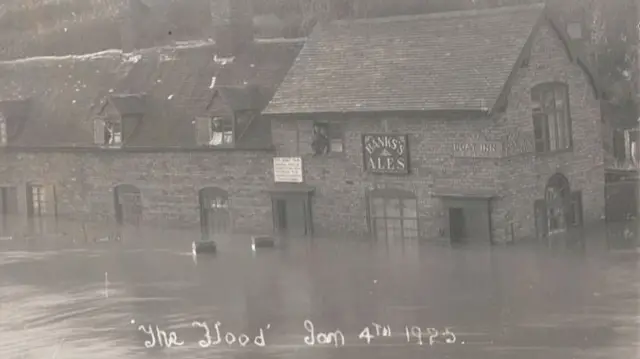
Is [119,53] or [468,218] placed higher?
[119,53]

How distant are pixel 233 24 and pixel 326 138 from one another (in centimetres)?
463

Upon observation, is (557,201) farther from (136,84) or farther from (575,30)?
(136,84)

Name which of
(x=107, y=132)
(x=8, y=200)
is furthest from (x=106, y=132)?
(x=8, y=200)

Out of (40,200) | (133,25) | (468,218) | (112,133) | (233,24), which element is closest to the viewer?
(468,218)

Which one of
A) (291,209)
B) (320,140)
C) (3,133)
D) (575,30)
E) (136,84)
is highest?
(575,30)

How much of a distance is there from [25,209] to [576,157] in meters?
12.8

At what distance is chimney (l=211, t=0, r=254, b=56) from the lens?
26016mm

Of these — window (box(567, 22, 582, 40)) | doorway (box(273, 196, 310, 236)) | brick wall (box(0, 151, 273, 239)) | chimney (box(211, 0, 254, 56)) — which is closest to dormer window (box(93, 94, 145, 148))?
brick wall (box(0, 151, 273, 239))

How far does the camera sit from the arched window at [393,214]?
22.1 m

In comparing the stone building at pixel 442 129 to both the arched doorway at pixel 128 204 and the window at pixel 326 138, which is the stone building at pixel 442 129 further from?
the arched doorway at pixel 128 204

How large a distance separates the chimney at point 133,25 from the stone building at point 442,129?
511 cm

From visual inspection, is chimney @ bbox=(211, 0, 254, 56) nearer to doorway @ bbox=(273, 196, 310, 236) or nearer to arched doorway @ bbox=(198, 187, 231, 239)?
arched doorway @ bbox=(198, 187, 231, 239)

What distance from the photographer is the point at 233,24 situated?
26.1 m

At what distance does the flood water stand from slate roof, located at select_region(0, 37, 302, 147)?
388 cm
